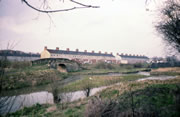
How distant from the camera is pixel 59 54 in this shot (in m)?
65.9

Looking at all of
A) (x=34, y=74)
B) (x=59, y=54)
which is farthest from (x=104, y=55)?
(x=34, y=74)

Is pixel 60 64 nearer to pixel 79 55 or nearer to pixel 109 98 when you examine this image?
pixel 109 98

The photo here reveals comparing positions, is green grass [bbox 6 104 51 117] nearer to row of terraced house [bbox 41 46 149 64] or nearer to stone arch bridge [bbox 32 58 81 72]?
stone arch bridge [bbox 32 58 81 72]

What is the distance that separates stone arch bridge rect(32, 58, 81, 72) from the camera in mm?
30389

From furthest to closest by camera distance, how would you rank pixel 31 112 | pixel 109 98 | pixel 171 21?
pixel 171 21
pixel 31 112
pixel 109 98

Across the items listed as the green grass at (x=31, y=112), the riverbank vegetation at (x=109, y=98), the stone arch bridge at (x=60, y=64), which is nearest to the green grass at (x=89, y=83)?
the riverbank vegetation at (x=109, y=98)

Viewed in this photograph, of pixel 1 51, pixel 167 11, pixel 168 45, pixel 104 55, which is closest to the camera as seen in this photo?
pixel 1 51

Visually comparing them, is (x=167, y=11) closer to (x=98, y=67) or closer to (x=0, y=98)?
(x=0, y=98)

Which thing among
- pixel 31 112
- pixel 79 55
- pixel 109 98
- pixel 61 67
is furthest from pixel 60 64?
pixel 79 55

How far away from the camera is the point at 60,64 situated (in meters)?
34.5

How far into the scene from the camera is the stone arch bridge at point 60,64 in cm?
3039

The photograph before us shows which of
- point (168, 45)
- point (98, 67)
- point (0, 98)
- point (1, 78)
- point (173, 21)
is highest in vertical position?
point (173, 21)

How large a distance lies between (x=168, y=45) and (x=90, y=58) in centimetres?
6731

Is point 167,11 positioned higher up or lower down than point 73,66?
higher up
